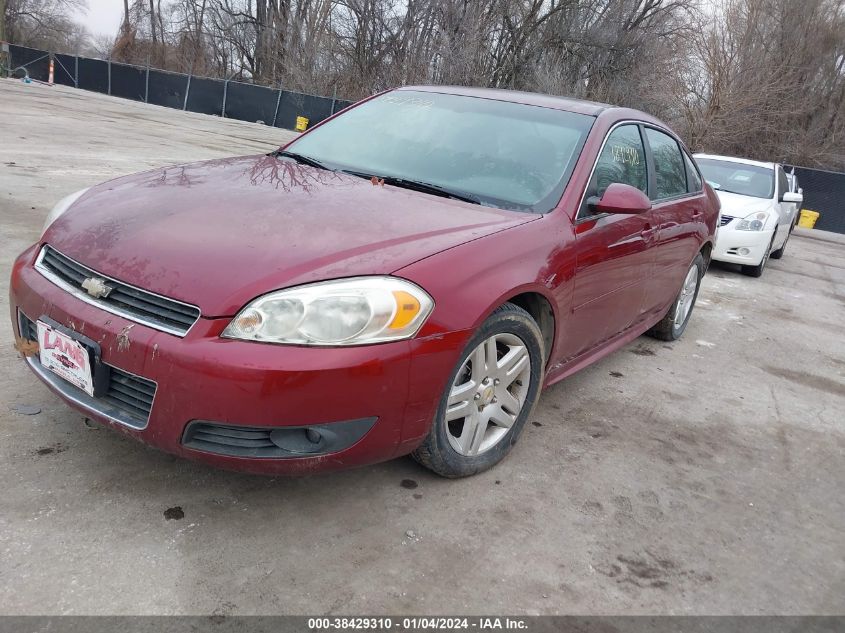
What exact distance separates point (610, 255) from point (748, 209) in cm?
638

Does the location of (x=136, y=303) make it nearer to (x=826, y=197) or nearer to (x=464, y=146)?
(x=464, y=146)

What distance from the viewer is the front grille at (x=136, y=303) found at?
2254 mm

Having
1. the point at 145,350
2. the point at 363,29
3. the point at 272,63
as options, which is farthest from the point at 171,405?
the point at 272,63

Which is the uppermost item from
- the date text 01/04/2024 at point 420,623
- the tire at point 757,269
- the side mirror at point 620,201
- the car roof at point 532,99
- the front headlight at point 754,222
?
the car roof at point 532,99

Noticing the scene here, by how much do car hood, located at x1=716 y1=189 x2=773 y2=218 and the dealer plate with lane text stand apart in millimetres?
8130

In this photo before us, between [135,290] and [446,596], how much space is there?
136cm

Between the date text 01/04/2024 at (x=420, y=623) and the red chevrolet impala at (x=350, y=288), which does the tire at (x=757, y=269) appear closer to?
the red chevrolet impala at (x=350, y=288)

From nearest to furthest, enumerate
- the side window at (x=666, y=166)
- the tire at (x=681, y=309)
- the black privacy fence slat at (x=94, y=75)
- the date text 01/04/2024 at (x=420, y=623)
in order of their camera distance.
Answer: the date text 01/04/2024 at (x=420, y=623) → the side window at (x=666, y=166) → the tire at (x=681, y=309) → the black privacy fence slat at (x=94, y=75)

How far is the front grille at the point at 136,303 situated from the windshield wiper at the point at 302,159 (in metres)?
1.35

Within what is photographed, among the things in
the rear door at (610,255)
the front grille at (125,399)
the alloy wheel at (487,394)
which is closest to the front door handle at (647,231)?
the rear door at (610,255)

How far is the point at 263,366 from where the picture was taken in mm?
2168

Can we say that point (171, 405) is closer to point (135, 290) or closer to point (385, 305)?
point (135, 290)

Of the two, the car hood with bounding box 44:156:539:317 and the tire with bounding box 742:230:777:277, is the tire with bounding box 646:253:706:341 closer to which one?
the car hood with bounding box 44:156:539:317

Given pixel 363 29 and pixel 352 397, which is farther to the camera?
pixel 363 29
